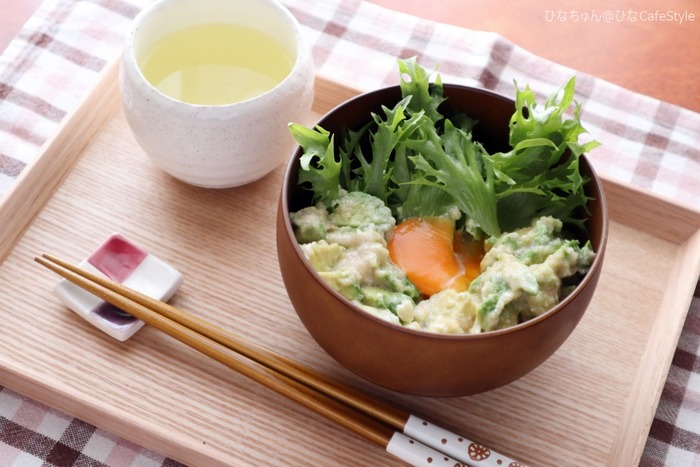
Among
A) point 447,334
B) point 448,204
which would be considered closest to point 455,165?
point 448,204

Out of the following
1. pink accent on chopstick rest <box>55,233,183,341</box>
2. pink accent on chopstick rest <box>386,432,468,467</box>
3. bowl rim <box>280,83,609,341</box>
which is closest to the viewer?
bowl rim <box>280,83,609,341</box>

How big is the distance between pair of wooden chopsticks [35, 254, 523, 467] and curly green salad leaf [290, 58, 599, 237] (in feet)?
0.91

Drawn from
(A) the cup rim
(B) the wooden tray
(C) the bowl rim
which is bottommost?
(B) the wooden tray

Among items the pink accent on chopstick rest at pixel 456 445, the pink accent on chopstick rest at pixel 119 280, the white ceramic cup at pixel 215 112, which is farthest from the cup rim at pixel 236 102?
the pink accent on chopstick rest at pixel 456 445

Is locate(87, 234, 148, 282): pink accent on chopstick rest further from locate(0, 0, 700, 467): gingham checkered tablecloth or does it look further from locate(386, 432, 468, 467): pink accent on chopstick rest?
locate(386, 432, 468, 467): pink accent on chopstick rest

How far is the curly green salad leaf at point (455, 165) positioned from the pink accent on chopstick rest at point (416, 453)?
340 mm

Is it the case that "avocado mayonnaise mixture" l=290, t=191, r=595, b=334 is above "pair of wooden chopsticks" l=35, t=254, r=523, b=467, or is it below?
above

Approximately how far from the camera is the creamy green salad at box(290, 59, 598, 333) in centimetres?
123

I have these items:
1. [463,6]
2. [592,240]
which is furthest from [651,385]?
[463,6]

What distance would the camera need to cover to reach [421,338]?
45.6 inches

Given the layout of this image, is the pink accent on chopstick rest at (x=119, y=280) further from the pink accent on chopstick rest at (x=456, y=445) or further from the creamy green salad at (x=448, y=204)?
the pink accent on chopstick rest at (x=456, y=445)

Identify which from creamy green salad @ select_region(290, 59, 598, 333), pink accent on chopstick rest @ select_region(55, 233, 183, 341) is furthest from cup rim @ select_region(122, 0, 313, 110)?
pink accent on chopstick rest @ select_region(55, 233, 183, 341)

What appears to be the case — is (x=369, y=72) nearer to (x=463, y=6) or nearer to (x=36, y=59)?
(x=463, y=6)

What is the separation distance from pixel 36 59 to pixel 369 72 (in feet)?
2.59
